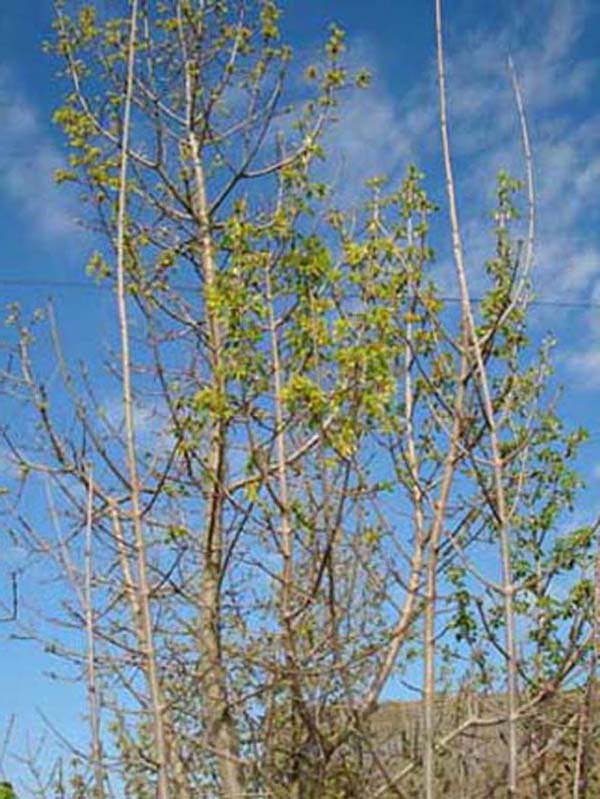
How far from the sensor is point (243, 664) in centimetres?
586

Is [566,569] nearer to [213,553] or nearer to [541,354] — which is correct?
[541,354]

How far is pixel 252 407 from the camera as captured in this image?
5.59m

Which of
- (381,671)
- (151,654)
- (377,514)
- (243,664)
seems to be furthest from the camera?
(243,664)

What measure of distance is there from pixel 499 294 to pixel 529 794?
2.25 meters

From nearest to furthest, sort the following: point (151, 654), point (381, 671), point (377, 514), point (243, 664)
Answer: point (151, 654) < point (377, 514) < point (381, 671) < point (243, 664)

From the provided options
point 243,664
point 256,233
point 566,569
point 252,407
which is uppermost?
point 256,233

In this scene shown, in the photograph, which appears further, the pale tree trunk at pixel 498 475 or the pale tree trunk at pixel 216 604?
the pale tree trunk at pixel 216 604

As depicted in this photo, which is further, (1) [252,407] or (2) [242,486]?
(2) [242,486]

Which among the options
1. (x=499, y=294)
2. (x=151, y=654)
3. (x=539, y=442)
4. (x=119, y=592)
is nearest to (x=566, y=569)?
(x=539, y=442)

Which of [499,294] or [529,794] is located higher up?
[499,294]

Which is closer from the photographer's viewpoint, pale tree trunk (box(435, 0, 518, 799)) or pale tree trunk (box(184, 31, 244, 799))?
pale tree trunk (box(435, 0, 518, 799))

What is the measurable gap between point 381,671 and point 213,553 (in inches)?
44.2

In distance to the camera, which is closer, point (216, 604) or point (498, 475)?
point (498, 475)

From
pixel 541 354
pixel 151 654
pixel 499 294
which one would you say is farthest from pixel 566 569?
pixel 151 654
